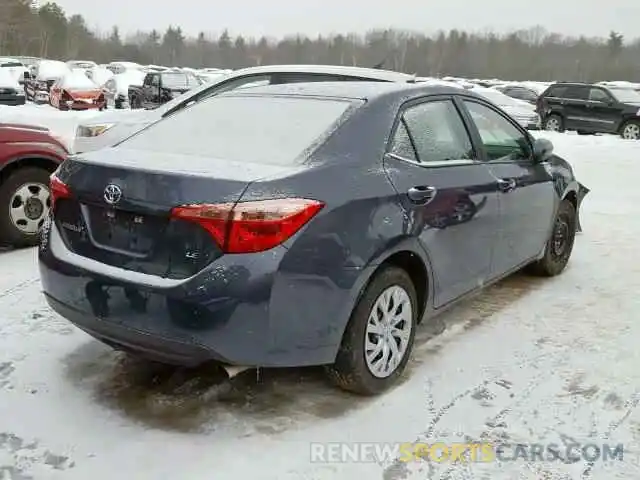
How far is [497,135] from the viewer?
4.91 metres

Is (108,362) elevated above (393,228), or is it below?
below

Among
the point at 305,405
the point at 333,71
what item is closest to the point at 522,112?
the point at 333,71

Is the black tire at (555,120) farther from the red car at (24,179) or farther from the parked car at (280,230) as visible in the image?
the parked car at (280,230)

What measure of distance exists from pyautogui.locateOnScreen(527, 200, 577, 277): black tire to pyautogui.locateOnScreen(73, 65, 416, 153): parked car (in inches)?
79.8

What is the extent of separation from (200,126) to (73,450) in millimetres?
1798

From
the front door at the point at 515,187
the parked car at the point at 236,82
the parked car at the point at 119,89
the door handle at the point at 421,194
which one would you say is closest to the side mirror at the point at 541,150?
the front door at the point at 515,187

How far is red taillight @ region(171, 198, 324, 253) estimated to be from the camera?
2.99 metres

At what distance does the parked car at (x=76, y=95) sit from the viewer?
23062mm

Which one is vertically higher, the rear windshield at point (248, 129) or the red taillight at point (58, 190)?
the rear windshield at point (248, 129)

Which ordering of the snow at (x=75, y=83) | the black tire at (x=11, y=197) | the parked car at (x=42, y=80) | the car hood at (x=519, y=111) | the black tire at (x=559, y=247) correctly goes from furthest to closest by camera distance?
the parked car at (x=42, y=80), the snow at (x=75, y=83), the car hood at (x=519, y=111), the black tire at (x=11, y=197), the black tire at (x=559, y=247)

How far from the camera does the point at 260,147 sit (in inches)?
140

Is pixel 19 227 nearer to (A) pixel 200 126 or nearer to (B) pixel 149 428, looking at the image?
(A) pixel 200 126

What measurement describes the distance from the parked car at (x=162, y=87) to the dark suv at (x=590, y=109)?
11.1 metres

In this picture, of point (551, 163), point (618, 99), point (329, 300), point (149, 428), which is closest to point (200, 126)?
point (329, 300)
